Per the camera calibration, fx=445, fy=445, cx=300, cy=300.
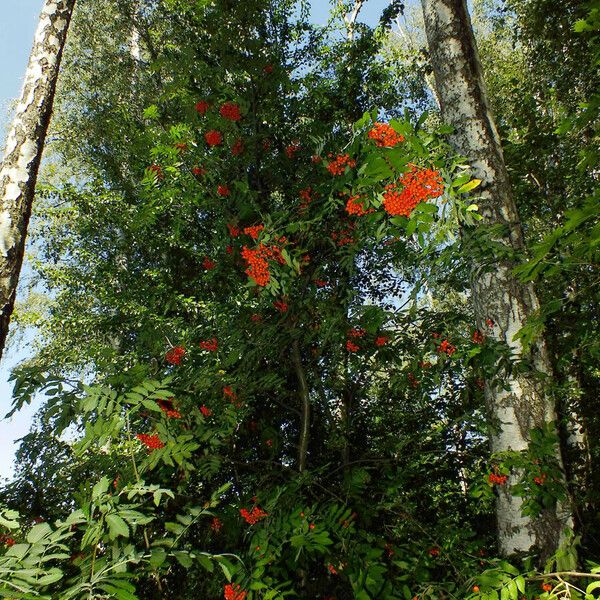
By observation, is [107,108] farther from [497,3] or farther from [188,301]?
[497,3]

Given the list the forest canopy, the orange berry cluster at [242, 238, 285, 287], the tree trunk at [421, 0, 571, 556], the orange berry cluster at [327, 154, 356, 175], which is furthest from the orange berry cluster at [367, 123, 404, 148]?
the orange berry cluster at [242, 238, 285, 287]

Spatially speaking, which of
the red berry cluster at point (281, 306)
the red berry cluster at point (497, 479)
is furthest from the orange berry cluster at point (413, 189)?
the red berry cluster at point (281, 306)

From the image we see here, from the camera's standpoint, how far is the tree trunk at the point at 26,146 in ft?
9.57

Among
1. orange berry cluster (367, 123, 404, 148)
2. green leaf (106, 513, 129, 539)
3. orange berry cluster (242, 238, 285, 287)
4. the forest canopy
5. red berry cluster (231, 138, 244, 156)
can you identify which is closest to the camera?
green leaf (106, 513, 129, 539)

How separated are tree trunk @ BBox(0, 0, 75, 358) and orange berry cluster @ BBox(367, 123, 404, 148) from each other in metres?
2.38

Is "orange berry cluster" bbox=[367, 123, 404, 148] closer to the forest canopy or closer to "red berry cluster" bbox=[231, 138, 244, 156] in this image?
the forest canopy

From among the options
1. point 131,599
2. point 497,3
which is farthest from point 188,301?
point 497,3

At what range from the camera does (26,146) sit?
3125 millimetres

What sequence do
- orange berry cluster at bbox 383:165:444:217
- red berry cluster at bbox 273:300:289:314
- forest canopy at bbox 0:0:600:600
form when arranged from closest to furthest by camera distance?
forest canopy at bbox 0:0:600:600 < orange berry cluster at bbox 383:165:444:217 < red berry cluster at bbox 273:300:289:314

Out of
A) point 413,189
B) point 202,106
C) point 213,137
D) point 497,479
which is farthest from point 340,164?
point 497,479

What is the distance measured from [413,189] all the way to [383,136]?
1.21 feet

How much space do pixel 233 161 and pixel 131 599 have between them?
13.8ft

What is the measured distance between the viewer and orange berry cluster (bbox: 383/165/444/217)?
2.25m

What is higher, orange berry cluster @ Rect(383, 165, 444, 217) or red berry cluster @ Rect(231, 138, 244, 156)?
red berry cluster @ Rect(231, 138, 244, 156)
